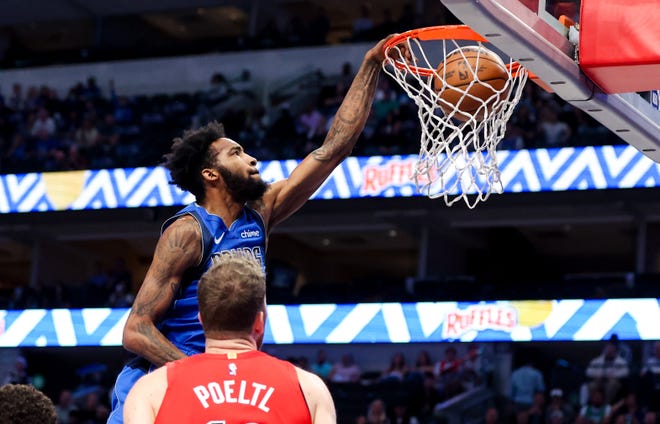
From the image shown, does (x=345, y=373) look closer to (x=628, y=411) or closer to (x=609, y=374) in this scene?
(x=609, y=374)

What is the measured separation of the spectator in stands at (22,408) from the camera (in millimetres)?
3068

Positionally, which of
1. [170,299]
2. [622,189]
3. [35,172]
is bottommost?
[170,299]

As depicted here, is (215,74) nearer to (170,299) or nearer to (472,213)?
(472,213)

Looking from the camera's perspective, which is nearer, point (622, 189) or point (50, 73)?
point (622, 189)

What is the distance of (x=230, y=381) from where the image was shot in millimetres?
2707

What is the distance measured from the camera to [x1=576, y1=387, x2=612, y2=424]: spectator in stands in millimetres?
11688

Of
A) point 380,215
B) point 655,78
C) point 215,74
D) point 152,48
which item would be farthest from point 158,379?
point 152,48

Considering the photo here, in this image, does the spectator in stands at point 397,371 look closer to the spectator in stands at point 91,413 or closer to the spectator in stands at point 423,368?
the spectator in stands at point 423,368

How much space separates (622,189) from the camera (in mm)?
15070

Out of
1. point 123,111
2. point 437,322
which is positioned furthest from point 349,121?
point 123,111

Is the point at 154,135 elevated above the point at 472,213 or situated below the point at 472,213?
above

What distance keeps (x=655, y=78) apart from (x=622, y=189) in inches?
428

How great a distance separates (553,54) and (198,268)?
1.57 metres

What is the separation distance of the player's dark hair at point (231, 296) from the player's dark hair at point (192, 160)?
1.40m
